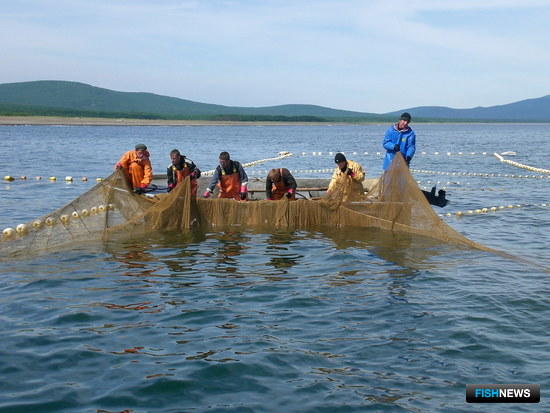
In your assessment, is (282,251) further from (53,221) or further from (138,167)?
(138,167)

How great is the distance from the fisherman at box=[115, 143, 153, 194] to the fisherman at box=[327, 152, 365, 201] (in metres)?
3.44

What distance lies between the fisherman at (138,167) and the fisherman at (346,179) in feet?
11.3

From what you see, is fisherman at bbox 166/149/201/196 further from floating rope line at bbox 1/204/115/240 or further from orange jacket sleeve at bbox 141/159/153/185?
floating rope line at bbox 1/204/115/240

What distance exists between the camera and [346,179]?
11.6 m

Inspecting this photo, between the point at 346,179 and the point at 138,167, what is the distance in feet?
13.0

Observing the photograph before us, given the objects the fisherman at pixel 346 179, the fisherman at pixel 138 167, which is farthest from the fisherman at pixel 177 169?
the fisherman at pixel 346 179

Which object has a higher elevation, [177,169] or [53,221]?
[177,169]

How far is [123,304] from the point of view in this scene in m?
7.69

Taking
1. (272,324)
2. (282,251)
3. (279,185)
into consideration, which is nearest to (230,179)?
(279,185)

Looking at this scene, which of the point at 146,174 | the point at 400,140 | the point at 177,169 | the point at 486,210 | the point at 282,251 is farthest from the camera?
the point at 486,210

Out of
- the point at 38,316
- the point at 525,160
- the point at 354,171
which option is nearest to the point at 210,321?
the point at 38,316

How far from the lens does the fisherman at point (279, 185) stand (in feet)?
39.7

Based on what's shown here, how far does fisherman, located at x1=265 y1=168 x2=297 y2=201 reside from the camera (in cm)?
1210

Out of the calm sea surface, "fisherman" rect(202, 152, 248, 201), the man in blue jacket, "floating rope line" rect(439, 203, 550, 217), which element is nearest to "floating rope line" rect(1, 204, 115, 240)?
the calm sea surface
